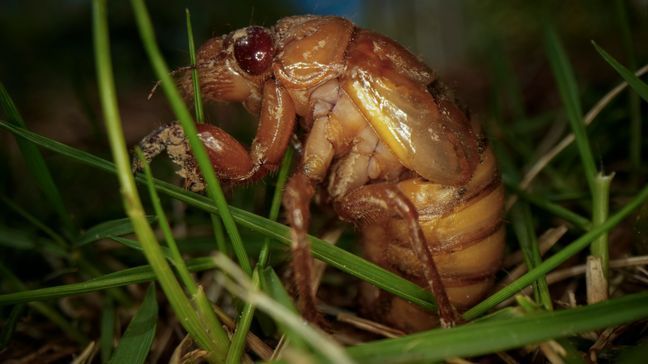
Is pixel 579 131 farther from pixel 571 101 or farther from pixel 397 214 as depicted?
pixel 397 214

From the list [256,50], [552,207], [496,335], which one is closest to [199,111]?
[256,50]

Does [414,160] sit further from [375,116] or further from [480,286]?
[480,286]

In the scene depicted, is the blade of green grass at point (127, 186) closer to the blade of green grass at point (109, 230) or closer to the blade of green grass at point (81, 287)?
the blade of green grass at point (81, 287)

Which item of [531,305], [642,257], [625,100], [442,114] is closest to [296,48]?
[442,114]

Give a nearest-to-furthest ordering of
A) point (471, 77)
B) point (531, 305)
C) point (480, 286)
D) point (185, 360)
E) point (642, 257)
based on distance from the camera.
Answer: point (531, 305) → point (185, 360) → point (642, 257) → point (480, 286) → point (471, 77)

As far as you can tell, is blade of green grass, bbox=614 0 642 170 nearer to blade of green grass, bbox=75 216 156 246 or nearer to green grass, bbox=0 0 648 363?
green grass, bbox=0 0 648 363
